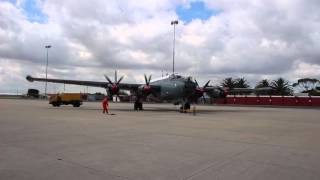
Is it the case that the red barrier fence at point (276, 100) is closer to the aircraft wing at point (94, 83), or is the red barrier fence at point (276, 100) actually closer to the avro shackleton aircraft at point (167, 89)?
the avro shackleton aircraft at point (167, 89)

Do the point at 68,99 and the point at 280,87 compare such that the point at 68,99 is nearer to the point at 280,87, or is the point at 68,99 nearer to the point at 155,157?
the point at 155,157

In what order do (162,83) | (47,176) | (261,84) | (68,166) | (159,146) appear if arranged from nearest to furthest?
(47,176)
(68,166)
(159,146)
(162,83)
(261,84)

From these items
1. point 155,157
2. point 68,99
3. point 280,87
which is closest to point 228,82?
point 280,87

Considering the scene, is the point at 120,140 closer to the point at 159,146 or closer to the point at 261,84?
the point at 159,146

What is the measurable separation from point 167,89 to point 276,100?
44021 mm

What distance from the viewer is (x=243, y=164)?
8.98 m

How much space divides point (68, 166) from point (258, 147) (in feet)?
20.9

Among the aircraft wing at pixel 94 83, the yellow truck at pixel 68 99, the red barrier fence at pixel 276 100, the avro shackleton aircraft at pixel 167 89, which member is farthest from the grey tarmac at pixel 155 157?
the red barrier fence at pixel 276 100

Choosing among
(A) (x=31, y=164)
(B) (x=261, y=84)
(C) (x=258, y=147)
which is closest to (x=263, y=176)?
(C) (x=258, y=147)

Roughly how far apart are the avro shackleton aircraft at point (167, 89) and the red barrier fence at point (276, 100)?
34706mm

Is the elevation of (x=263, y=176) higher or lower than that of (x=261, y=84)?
lower

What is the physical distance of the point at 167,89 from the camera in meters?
36.6

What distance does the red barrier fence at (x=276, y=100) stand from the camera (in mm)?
69500

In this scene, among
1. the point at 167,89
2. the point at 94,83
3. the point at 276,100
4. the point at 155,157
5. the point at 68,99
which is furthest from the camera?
the point at 276,100
